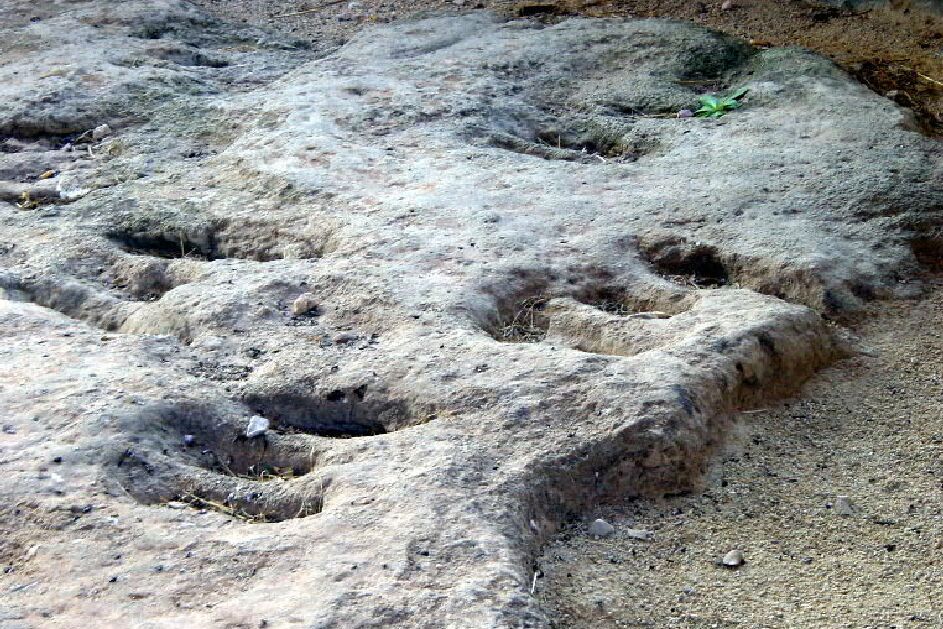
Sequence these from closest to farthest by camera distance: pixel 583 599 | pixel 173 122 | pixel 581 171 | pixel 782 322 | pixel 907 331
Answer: pixel 583 599
pixel 782 322
pixel 907 331
pixel 581 171
pixel 173 122

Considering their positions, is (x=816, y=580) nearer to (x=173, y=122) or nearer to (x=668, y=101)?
(x=668, y=101)

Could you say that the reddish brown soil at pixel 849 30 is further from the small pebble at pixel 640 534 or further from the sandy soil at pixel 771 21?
the small pebble at pixel 640 534

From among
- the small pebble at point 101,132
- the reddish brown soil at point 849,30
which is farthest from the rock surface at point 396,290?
the reddish brown soil at point 849,30

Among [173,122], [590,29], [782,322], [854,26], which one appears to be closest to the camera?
[782,322]

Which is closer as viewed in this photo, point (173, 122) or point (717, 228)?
point (717, 228)

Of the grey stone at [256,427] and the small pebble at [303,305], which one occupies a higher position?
the small pebble at [303,305]

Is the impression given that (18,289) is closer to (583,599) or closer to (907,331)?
(583,599)

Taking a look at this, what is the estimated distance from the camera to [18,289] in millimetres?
3160

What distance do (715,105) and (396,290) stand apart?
177 centimetres

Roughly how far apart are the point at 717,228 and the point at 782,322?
56cm

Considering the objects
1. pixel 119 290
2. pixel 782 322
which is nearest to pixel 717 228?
pixel 782 322

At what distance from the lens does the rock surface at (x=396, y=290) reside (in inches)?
82.9

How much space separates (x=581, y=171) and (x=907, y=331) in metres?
1.19

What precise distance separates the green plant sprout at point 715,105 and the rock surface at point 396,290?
0.09m
